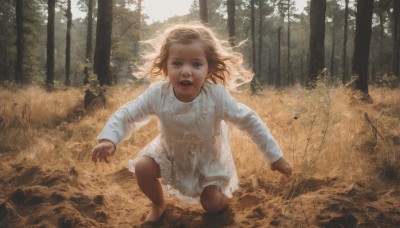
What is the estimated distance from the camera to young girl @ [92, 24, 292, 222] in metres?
2.41

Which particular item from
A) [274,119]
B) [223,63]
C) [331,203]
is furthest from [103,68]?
[331,203]

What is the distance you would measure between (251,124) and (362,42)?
8.08 meters

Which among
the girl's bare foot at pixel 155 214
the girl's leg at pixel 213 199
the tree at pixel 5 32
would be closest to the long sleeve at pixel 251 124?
the girl's leg at pixel 213 199

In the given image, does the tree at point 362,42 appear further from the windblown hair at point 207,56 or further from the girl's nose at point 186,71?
the girl's nose at point 186,71

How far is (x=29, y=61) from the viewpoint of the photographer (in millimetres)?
29844

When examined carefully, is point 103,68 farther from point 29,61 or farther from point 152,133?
point 29,61

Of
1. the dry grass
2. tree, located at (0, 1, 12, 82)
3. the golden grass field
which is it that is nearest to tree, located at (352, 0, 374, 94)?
the dry grass

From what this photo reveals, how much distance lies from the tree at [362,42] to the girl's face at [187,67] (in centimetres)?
775

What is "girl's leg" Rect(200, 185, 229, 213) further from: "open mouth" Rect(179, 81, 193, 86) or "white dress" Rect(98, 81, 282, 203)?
"open mouth" Rect(179, 81, 193, 86)

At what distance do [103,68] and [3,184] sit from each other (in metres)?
5.11

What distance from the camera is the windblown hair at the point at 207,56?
2510 mm

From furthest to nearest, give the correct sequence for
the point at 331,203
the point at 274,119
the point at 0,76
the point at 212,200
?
the point at 0,76 → the point at 274,119 → the point at 212,200 → the point at 331,203

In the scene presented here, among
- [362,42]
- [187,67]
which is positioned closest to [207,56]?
[187,67]

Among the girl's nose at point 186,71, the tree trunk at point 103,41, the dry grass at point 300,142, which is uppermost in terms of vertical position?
the tree trunk at point 103,41
